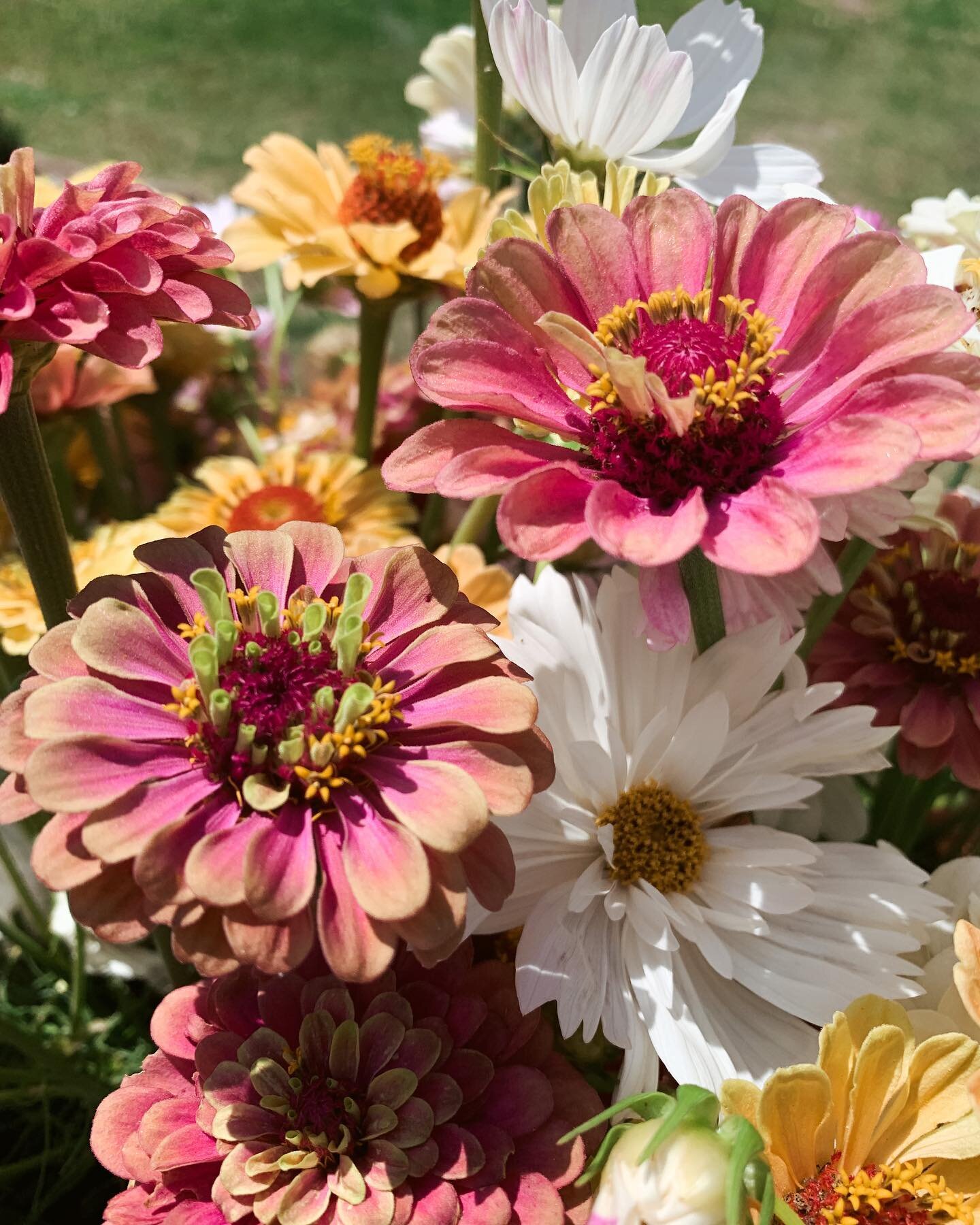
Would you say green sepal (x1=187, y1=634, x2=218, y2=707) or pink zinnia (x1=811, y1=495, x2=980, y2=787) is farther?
pink zinnia (x1=811, y1=495, x2=980, y2=787)

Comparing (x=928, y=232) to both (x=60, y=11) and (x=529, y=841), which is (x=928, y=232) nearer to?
(x=529, y=841)

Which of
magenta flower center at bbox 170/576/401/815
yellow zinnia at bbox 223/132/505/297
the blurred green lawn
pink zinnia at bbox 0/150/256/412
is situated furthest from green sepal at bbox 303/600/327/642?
the blurred green lawn

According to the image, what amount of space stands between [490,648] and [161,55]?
3.28 meters

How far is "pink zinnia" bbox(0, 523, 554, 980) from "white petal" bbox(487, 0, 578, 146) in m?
0.21

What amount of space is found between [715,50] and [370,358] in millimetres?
272

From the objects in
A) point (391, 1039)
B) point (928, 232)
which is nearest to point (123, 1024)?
point (391, 1039)

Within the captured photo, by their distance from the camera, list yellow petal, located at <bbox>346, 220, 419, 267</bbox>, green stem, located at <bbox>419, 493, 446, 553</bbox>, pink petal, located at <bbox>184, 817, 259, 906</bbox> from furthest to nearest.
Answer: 1. green stem, located at <bbox>419, 493, 446, 553</bbox>
2. yellow petal, located at <bbox>346, 220, 419, 267</bbox>
3. pink petal, located at <bbox>184, 817, 259, 906</bbox>

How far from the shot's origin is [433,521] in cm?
75

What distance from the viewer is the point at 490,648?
383 mm

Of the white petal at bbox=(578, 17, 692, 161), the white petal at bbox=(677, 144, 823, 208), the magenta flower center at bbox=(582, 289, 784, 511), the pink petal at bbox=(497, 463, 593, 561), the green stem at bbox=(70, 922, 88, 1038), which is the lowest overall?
the green stem at bbox=(70, 922, 88, 1038)

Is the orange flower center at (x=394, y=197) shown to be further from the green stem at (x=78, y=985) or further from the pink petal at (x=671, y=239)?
the green stem at (x=78, y=985)

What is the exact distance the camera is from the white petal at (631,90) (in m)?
0.48

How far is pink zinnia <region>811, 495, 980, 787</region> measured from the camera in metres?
0.55

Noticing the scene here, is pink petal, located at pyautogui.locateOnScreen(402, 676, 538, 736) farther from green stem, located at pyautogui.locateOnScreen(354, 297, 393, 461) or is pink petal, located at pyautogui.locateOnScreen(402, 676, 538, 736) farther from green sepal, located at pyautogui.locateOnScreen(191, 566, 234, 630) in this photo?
green stem, located at pyautogui.locateOnScreen(354, 297, 393, 461)
